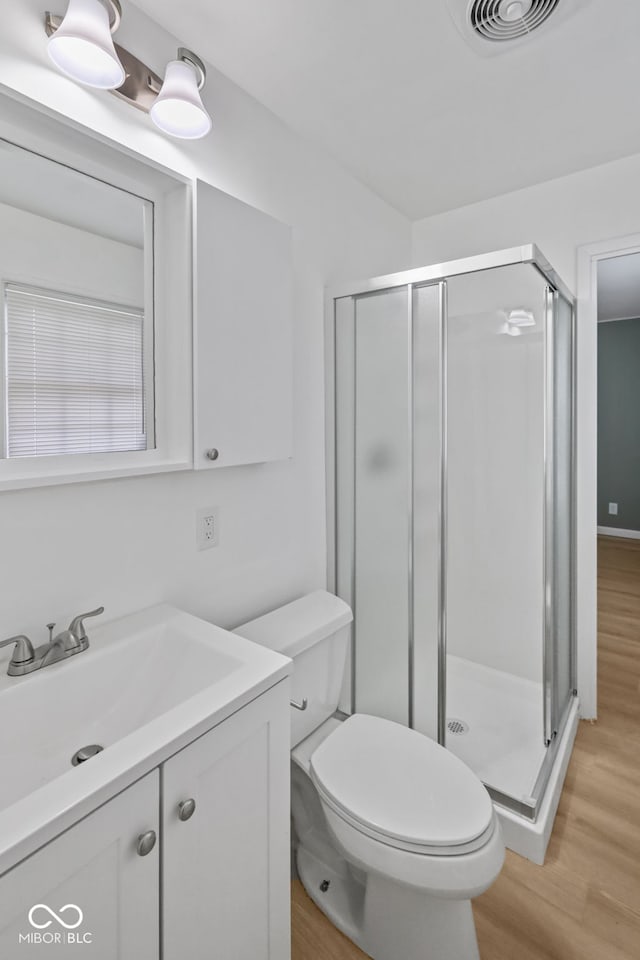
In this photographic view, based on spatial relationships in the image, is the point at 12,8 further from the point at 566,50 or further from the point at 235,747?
the point at 235,747

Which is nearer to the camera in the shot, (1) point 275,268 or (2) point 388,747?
(2) point 388,747

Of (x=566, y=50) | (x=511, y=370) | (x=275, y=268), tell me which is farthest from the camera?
(x=511, y=370)

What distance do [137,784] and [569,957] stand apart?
4.30ft

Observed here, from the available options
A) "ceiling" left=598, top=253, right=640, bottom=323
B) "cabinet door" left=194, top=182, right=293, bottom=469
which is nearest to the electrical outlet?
"cabinet door" left=194, top=182, right=293, bottom=469

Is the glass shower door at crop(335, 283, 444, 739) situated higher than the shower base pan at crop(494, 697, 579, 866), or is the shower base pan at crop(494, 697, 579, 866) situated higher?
the glass shower door at crop(335, 283, 444, 739)

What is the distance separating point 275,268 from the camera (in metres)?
1.54

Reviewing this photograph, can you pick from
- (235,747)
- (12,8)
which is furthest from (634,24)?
(235,747)

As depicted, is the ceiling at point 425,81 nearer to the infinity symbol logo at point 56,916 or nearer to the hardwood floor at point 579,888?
the infinity symbol logo at point 56,916

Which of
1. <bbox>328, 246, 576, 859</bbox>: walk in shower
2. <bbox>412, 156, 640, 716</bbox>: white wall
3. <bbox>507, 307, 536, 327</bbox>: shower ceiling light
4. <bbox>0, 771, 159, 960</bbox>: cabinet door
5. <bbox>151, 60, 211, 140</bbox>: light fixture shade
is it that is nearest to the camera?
<bbox>0, 771, 159, 960</bbox>: cabinet door

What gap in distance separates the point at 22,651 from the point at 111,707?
24cm

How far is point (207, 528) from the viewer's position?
151cm

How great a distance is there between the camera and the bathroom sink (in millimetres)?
705

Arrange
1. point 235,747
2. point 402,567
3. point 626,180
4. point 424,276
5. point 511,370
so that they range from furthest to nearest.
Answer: point 511,370
point 626,180
point 402,567
point 424,276
point 235,747

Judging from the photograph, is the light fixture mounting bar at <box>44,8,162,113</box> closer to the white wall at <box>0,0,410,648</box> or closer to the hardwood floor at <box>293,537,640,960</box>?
the white wall at <box>0,0,410,648</box>
